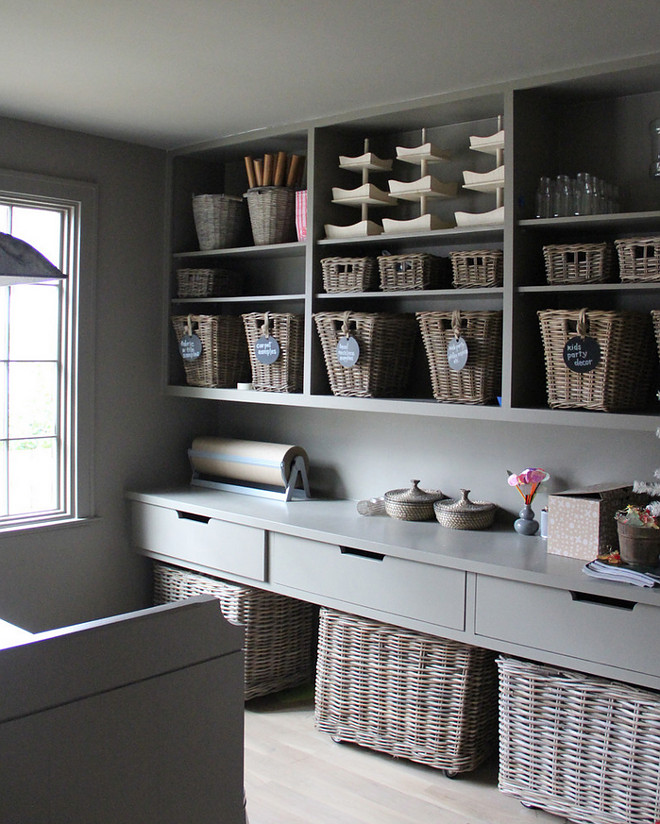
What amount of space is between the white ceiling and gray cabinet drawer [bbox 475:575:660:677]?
5.53 feet

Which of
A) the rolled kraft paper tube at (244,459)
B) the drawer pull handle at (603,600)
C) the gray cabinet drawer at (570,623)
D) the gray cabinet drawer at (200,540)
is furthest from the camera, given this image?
the rolled kraft paper tube at (244,459)

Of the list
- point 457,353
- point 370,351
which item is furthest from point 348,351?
point 457,353

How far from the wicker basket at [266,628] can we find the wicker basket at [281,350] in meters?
0.90

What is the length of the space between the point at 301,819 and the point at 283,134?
104 inches

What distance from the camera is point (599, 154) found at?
10.6 feet

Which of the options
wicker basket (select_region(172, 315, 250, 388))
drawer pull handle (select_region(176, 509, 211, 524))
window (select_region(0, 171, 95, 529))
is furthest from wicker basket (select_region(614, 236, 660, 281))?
window (select_region(0, 171, 95, 529))

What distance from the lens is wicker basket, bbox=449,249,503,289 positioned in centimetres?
321

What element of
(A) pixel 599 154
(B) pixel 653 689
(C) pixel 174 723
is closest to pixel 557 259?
(A) pixel 599 154

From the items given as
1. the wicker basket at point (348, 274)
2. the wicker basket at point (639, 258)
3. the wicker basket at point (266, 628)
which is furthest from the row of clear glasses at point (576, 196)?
the wicker basket at point (266, 628)

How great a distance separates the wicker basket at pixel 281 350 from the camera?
385 cm

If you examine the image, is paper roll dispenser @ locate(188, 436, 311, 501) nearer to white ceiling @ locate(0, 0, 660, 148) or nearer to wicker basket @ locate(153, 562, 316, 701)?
wicker basket @ locate(153, 562, 316, 701)

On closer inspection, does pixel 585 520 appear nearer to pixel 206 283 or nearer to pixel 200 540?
pixel 200 540

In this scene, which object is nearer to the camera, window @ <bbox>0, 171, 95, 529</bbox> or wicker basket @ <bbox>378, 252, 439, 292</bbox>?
wicker basket @ <bbox>378, 252, 439, 292</bbox>

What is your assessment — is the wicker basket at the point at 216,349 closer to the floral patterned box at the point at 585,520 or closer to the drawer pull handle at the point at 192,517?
the drawer pull handle at the point at 192,517
